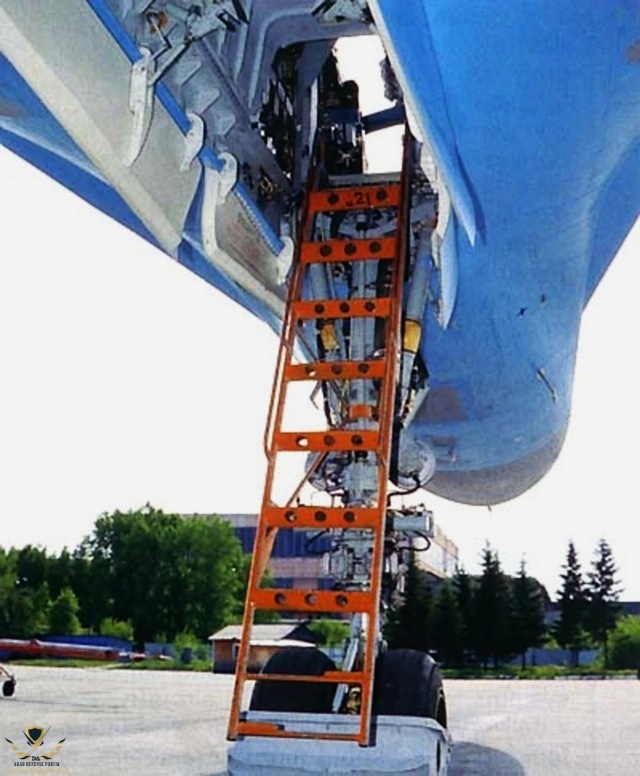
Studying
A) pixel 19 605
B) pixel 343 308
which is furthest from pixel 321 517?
pixel 19 605

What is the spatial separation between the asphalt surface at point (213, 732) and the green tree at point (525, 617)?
88.3 feet

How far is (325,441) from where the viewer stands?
434cm

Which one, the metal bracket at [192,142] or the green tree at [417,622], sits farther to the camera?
the green tree at [417,622]

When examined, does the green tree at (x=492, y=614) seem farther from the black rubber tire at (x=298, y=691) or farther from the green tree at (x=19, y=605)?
the black rubber tire at (x=298, y=691)

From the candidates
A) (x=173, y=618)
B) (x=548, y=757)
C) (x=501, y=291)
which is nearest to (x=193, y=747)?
(x=548, y=757)

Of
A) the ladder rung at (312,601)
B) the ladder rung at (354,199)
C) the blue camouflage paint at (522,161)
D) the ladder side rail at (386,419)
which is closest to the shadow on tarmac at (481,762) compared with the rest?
the blue camouflage paint at (522,161)

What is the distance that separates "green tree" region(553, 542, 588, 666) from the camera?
169ft

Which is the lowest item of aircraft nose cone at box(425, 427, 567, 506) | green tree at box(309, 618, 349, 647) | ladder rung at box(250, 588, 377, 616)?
ladder rung at box(250, 588, 377, 616)

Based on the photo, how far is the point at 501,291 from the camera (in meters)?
5.11

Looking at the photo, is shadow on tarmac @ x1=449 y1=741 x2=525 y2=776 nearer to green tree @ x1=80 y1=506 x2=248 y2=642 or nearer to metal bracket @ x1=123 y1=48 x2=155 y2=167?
metal bracket @ x1=123 y1=48 x2=155 y2=167

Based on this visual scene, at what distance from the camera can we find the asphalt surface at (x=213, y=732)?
266 inches

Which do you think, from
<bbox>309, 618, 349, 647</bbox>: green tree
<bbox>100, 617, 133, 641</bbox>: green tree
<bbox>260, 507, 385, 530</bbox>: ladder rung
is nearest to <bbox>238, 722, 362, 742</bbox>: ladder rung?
<bbox>260, 507, 385, 530</bbox>: ladder rung

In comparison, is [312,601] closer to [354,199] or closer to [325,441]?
[325,441]

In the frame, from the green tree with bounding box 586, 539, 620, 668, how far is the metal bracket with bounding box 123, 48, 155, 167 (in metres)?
48.7
